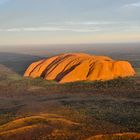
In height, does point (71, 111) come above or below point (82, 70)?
below

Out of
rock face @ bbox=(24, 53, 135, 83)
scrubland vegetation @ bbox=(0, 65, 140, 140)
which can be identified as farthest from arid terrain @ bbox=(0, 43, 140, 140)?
rock face @ bbox=(24, 53, 135, 83)

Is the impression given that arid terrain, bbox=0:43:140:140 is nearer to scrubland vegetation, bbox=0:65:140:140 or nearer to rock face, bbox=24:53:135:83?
scrubland vegetation, bbox=0:65:140:140

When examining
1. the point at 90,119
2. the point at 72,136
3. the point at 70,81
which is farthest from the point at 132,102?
the point at 70,81

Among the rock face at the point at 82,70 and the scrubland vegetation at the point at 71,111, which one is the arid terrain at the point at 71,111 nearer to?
the scrubland vegetation at the point at 71,111

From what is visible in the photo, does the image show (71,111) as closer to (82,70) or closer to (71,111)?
(71,111)

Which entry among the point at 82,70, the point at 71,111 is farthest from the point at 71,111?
the point at 82,70

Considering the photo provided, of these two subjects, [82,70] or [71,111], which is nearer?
[71,111]
